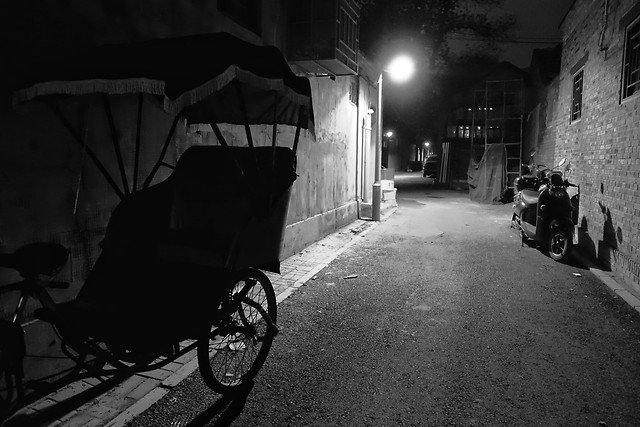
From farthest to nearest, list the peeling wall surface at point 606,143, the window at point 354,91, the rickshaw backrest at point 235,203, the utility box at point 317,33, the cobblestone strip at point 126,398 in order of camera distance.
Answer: the window at point 354,91, the utility box at point 317,33, the peeling wall surface at point 606,143, the rickshaw backrest at point 235,203, the cobblestone strip at point 126,398

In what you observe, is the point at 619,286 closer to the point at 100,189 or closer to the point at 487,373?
the point at 487,373

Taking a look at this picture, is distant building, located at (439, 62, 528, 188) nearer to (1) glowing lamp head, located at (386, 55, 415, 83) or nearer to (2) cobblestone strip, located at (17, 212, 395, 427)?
(1) glowing lamp head, located at (386, 55, 415, 83)

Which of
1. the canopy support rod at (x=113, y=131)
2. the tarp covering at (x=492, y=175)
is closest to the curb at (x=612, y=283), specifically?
the canopy support rod at (x=113, y=131)

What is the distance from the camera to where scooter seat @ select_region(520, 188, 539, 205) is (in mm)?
10353

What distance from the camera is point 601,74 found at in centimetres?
875

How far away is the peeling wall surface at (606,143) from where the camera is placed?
22.5 feet

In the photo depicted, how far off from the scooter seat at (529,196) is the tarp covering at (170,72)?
322 inches

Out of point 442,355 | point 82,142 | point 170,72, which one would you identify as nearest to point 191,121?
point 82,142

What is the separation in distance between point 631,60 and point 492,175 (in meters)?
12.4

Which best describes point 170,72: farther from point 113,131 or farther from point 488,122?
point 488,122

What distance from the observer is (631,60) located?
24.5 ft

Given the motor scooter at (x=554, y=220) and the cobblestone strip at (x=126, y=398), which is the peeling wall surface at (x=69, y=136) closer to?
the cobblestone strip at (x=126, y=398)

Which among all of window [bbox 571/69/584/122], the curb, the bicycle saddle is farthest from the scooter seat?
the bicycle saddle

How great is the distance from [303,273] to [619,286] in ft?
Answer: 16.0
